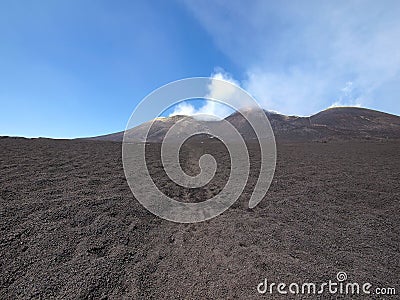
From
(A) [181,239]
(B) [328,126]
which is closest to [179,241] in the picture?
(A) [181,239]

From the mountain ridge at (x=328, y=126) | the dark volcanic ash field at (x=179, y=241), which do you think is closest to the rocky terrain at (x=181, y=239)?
the dark volcanic ash field at (x=179, y=241)

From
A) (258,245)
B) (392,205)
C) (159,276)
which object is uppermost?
(392,205)

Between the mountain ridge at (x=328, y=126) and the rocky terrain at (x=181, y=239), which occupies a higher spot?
the mountain ridge at (x=328, y=126)

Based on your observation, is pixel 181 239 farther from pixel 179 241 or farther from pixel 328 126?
pixel 328 126

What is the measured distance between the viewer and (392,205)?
544 centimetres

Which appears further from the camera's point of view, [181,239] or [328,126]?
[328,126]

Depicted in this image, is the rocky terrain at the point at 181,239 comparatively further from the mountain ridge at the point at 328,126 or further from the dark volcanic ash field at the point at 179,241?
the mountain ridge at the point at 328,126

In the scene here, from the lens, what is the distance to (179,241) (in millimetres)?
4211

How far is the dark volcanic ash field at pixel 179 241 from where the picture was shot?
305 centimetres

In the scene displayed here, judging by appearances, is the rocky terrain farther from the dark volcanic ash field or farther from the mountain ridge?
the mountain ridge

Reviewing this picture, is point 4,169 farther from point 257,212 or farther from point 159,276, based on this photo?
point 257,212

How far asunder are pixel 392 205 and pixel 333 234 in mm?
2302

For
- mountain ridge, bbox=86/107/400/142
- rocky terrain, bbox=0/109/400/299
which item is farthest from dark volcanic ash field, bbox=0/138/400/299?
mountain ridge, bbox=86/107/400/142

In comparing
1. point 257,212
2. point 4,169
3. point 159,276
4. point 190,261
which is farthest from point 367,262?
point 4,169
